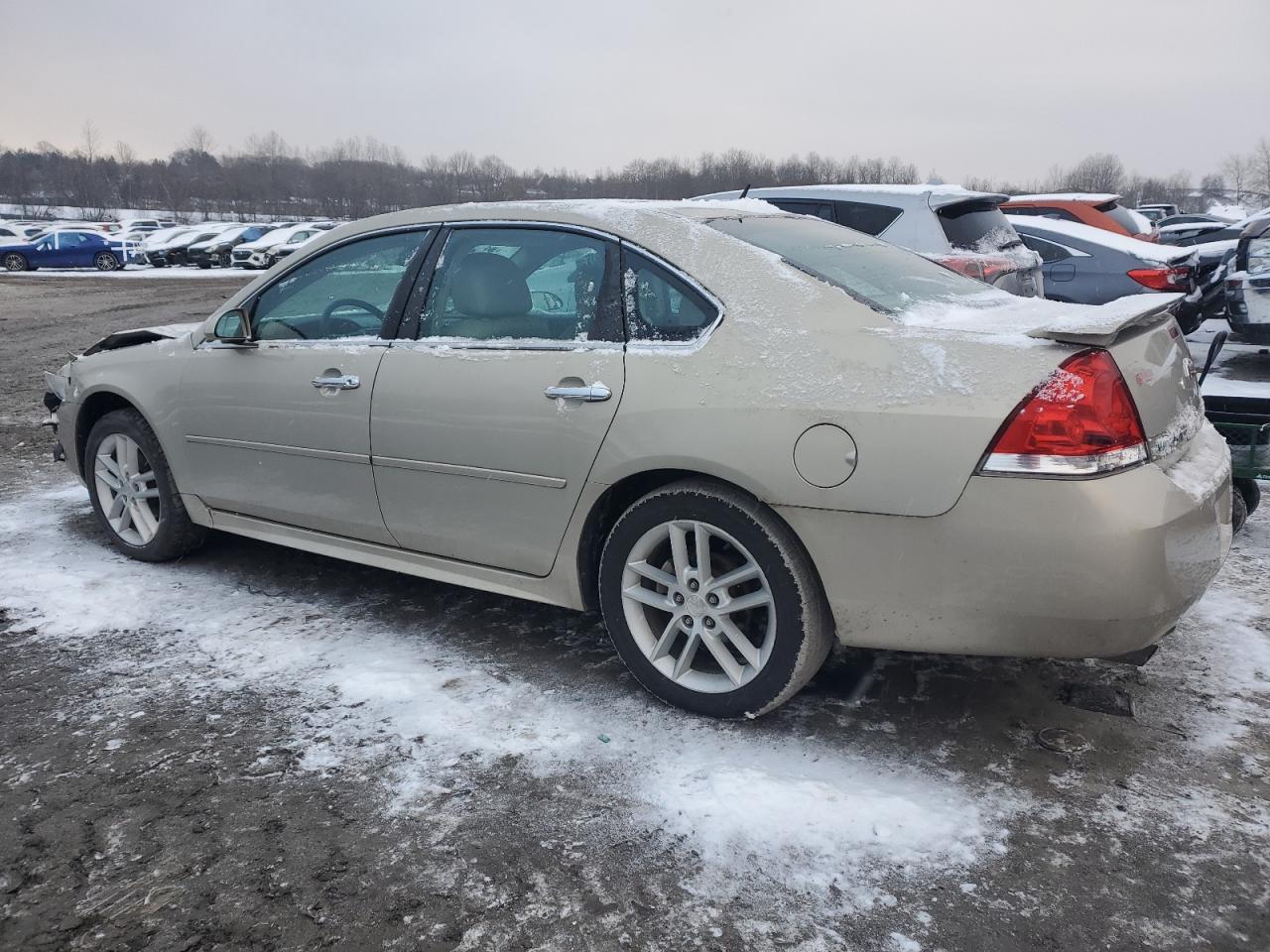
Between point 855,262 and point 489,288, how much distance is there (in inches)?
48.5

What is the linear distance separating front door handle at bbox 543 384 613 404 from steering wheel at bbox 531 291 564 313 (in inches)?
12.2

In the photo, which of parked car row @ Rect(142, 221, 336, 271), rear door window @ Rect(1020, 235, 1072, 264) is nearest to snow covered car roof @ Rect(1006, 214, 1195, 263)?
rear door window @ Rect(1020, 235, 1072, 264)

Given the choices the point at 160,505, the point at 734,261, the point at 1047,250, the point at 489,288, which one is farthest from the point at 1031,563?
the point at 1047,250

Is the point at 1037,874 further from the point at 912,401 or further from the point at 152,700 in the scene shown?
the point at 152,700

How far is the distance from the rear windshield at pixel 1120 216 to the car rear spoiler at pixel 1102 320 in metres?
8.24

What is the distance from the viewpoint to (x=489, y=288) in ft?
11.3

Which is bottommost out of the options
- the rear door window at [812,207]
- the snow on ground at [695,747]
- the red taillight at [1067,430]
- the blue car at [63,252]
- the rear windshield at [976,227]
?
the snow on ground at [695,747]

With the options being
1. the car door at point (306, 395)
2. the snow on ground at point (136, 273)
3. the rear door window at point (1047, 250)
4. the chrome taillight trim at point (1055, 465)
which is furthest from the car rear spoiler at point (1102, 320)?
the snow on ground at point (136, 273)

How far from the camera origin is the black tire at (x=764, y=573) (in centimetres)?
278

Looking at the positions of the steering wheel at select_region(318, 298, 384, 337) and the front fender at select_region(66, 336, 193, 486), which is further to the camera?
the front fender at select_region(66, 336, 193, 486)

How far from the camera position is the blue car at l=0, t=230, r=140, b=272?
3228 cm

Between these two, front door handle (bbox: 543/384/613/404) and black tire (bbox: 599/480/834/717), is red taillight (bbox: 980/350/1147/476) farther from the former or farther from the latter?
front door handle (bbox: 543/384/613/404)

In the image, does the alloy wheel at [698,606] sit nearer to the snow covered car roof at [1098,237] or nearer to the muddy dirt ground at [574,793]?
the muddy dirt ground at [574,793]

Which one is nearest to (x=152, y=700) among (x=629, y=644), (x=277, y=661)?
(x=277, y=661)
